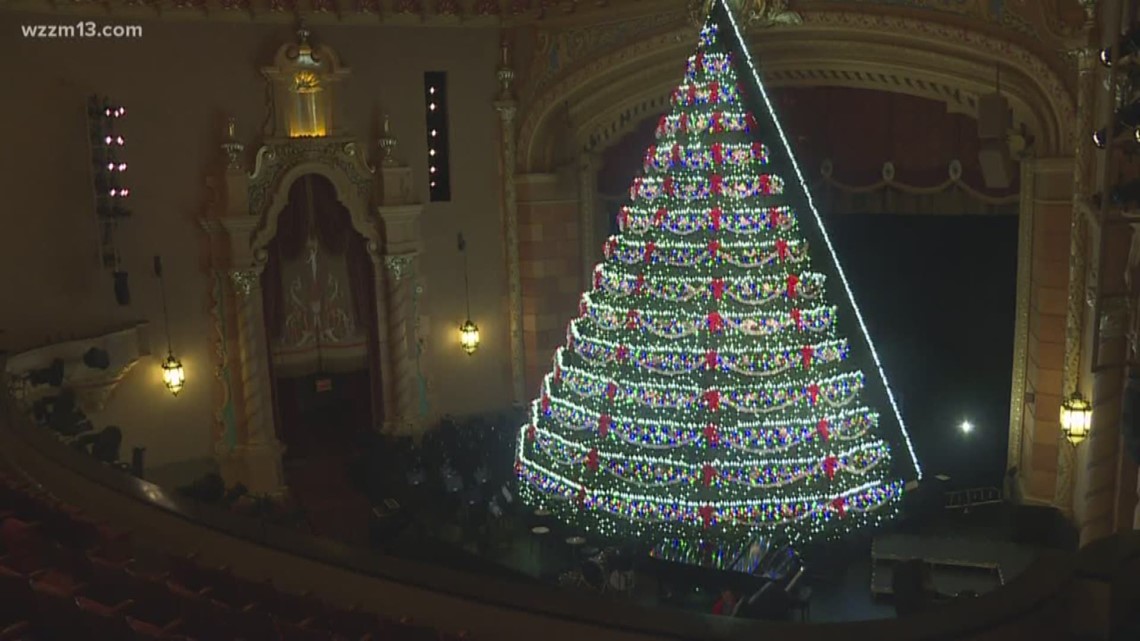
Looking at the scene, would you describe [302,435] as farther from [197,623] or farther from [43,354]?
[197,623]

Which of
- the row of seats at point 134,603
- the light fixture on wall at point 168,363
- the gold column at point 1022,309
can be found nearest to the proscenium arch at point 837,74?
the gold column at point 1022,309

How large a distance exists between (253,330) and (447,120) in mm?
3553

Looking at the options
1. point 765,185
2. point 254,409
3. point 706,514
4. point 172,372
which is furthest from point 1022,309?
point 172,372

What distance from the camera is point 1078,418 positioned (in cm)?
853

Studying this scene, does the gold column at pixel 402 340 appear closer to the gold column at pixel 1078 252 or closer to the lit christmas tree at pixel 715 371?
the lit christmas tree at pixel 715 371

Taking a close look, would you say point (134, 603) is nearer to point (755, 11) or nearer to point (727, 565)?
point (727, 565)

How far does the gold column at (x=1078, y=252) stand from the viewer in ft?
27.9

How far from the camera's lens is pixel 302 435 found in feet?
46.0

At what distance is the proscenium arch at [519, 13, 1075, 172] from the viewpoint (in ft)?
31.0

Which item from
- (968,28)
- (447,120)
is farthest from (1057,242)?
(447,120)

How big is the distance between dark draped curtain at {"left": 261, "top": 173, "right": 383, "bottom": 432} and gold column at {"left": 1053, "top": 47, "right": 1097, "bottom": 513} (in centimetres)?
783

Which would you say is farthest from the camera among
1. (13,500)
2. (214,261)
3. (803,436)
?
(214,261)

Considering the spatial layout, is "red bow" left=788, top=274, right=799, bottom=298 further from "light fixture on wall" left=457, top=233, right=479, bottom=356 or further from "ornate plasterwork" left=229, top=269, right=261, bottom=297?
"ornate plasterwork" left=229, top=269, right=261, bottom=297

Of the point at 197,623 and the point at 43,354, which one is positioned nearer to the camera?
the point at 197,623
